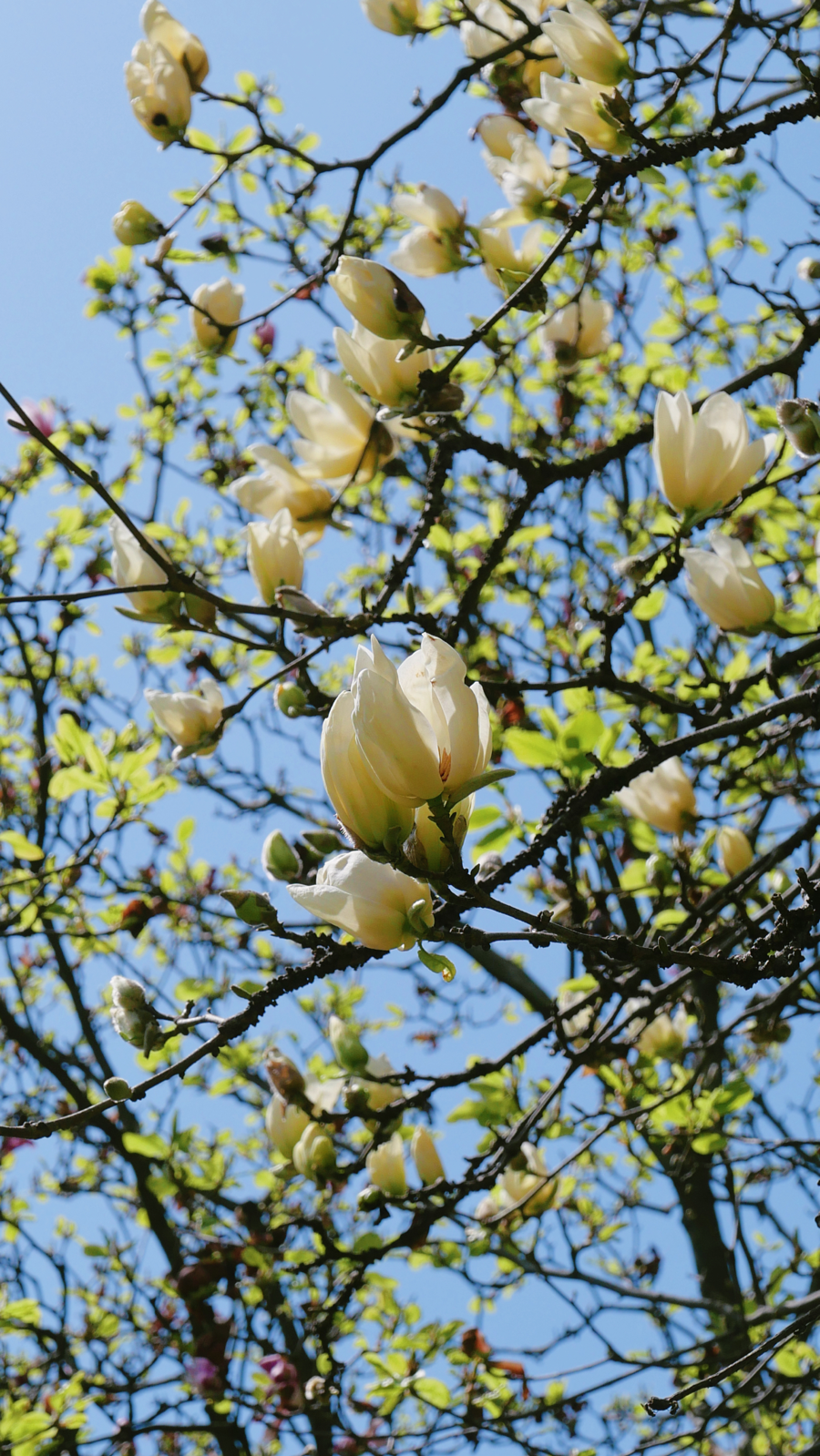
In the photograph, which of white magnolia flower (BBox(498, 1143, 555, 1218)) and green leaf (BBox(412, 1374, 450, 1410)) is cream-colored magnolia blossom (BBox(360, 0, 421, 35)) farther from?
green leaf (BBox(412, 1374, 450, 1410))

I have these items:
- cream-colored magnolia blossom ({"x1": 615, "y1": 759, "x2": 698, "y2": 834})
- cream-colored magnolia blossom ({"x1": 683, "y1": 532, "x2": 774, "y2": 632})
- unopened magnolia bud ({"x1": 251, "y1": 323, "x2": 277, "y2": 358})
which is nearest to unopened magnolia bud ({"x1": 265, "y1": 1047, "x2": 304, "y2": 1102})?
cream-colored magnolia blossom ({"x1": 615, "y1": 759, "x2": 698, "y2": 834})

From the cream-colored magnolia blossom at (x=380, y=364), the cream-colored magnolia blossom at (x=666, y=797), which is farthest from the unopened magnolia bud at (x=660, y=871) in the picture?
the cream-colored magnolia blossom at (x=380, y=364)

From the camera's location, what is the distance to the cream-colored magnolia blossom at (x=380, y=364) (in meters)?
1.33

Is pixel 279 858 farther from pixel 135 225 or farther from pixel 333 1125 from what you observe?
pixel 135 225

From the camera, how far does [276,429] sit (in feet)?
12.5

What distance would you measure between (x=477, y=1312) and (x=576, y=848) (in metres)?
1.58

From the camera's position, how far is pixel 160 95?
70.6 inches

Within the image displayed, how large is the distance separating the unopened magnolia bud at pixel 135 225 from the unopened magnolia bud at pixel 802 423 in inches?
43.9

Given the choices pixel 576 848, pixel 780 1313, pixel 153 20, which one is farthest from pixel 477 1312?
pixel 153 20

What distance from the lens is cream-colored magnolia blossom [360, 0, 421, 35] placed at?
1981 millimetres

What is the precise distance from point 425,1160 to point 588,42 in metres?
1.61

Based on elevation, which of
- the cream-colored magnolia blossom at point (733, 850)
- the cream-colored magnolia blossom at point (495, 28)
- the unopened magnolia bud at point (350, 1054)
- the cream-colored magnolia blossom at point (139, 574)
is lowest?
the unopened magnolia bud at point (350, 1054)

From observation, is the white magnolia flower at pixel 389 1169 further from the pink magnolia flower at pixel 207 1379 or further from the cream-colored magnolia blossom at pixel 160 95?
the cream-colored magnolia blossom at pixel 160 95

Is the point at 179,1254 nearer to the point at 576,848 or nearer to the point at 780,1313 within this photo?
the point at 780,1313
